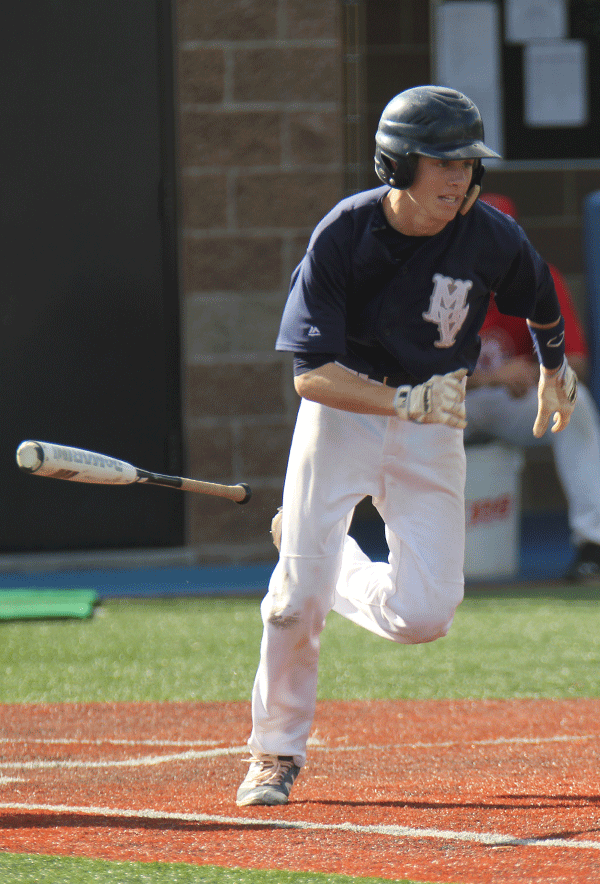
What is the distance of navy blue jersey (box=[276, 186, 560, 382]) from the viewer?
11.6ft

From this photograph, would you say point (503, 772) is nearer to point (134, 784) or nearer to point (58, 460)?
point (134, 784)

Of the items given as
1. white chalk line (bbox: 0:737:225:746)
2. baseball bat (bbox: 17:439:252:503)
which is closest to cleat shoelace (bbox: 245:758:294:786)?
baseball bat (bbox: 17:439:252:503)

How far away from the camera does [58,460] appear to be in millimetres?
3221

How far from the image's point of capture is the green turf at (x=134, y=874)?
2.83 meters

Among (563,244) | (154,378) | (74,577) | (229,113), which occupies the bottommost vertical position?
(74,577)

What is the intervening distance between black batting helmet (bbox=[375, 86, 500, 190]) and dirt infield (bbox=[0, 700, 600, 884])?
5.37 feet

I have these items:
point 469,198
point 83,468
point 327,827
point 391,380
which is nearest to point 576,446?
point 391,380

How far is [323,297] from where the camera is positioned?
11.6 ft

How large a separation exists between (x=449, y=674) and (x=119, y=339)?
3803mm

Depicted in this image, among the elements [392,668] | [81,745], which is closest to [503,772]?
[81,745]

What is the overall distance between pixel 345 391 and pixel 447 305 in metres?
0.38

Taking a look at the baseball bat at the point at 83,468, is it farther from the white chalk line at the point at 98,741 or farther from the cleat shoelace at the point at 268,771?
the white chalk line at the point at 98,741

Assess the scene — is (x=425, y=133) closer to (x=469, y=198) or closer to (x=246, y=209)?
(x=469, y=198)

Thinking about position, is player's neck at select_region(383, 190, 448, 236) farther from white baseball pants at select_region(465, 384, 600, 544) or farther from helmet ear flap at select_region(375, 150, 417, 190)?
white baseball pants at select_region(465, 384, 600, 544)
